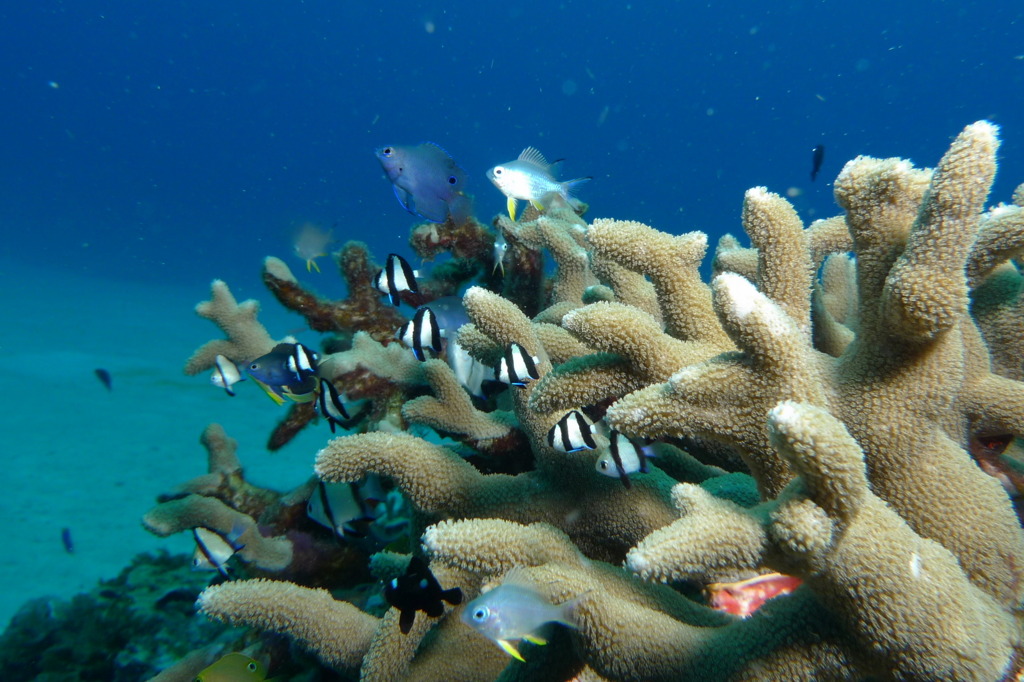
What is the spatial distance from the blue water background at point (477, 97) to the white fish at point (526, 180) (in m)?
82.6

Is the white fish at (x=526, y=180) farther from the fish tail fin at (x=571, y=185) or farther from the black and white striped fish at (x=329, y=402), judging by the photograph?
the black and white striped fish at (x=329, y=402)

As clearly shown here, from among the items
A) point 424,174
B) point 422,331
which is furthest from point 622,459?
point 424,174

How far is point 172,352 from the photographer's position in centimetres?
1930

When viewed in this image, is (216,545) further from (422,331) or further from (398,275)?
(398,275)

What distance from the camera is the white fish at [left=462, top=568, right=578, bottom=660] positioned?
5.20ft

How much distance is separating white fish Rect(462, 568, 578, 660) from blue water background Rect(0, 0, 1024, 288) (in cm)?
8518

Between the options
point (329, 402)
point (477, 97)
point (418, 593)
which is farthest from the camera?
point (477, 97)

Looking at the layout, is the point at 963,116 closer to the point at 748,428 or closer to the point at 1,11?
the point at 748,428

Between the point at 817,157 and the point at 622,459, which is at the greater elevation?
the point at 817,157

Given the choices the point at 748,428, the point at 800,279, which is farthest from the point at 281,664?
the point at 800,279

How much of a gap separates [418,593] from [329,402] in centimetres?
169

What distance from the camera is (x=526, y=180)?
156 inches

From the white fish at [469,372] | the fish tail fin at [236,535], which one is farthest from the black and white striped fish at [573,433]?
the fish tail fin at [236,535]

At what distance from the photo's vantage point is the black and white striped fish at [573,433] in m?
2.16
